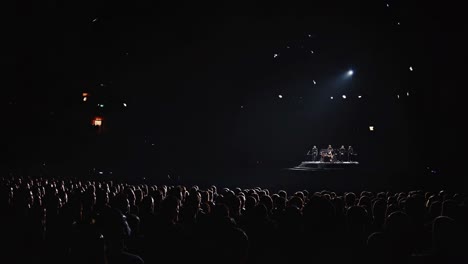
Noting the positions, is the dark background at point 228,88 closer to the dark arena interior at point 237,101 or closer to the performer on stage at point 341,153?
the dark arena interior at point 237,101

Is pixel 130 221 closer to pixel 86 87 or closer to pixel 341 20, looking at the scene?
pixel 341 20

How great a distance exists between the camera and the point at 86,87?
99.1 ft

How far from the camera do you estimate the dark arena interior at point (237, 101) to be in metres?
19.9

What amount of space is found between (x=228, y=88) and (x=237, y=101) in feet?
4.25

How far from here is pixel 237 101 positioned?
30641 millimetres

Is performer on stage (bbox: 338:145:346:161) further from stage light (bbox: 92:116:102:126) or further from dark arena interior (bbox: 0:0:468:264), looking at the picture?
stage light (bbox: 92:116:102:126)

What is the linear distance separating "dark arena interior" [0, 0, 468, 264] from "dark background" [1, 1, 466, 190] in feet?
0.30

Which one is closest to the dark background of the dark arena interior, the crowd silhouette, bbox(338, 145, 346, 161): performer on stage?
the dark arena interior

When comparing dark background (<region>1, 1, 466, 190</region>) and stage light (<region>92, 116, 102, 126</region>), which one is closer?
dark background (<region>1, 1, 466, 190</region>)

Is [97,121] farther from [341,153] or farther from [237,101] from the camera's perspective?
[341,153]

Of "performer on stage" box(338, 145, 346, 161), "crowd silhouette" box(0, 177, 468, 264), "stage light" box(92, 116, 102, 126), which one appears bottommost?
"crowd silhouette" box(0, 177, 468, 264)

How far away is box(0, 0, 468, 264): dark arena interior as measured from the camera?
1988cm

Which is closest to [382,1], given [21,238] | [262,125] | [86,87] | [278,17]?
[278,17]

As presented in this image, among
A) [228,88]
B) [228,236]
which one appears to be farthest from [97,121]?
[228,236]
